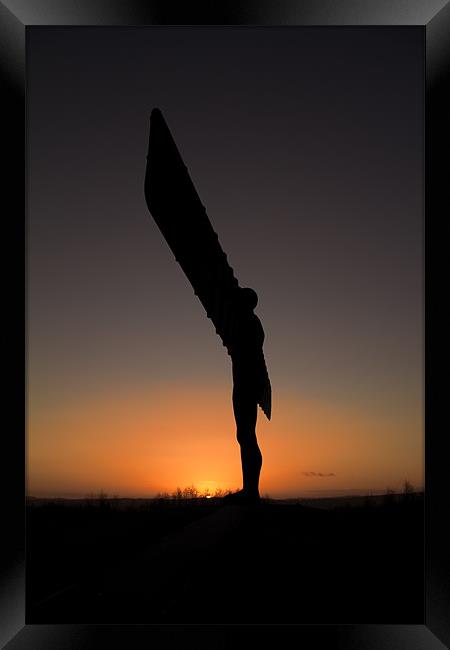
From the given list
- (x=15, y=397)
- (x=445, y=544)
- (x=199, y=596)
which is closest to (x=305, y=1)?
(x=15, y=397)

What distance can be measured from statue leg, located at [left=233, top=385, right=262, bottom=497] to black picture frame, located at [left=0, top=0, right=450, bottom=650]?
1033 mm

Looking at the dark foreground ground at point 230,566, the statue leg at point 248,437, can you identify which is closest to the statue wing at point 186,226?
the statue leg at point 248,437

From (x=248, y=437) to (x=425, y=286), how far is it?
1446mm

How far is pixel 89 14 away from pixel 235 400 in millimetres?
2131

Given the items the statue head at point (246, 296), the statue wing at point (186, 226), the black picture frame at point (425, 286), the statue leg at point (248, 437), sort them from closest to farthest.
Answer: the black picture frame at point (425, 286)
the statue wing at point (186, 226)
the statue leg at point (248, 437)
the statue head at point (246, 296)

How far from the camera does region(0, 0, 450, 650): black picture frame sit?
3.29 m

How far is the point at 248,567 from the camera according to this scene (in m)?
3.61

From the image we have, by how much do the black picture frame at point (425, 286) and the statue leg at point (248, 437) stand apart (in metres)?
1.03

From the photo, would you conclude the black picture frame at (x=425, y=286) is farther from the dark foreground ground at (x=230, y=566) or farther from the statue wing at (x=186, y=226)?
the statue wing at (x=186, y=226)

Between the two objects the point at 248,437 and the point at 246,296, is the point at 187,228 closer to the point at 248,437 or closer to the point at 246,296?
the point at 246,296

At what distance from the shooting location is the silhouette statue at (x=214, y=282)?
12.3 feet

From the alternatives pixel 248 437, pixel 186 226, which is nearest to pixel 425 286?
pixel 186 226

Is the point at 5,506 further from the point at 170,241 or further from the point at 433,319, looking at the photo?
the point at 433,319

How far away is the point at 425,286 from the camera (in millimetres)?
3416
